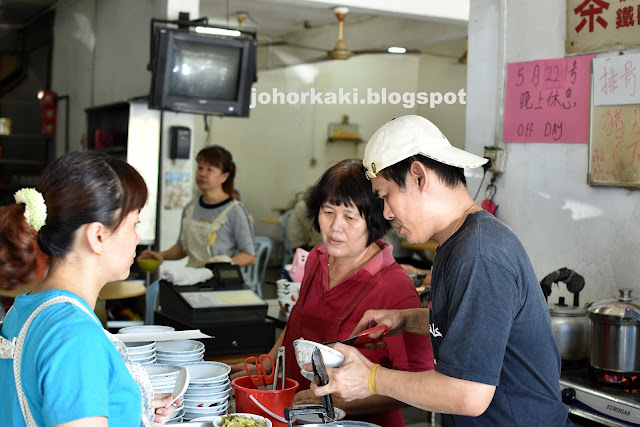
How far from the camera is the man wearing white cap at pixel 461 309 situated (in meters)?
1.59

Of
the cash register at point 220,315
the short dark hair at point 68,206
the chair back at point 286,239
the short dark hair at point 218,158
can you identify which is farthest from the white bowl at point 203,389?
the chair back at point 286,239

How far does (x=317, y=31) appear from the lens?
11359mm

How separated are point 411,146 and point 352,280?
693 mm

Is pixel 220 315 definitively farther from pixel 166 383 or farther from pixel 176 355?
pixel 166 383

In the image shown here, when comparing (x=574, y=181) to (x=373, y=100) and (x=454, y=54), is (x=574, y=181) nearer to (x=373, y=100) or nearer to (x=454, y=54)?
(x=454, y=54)

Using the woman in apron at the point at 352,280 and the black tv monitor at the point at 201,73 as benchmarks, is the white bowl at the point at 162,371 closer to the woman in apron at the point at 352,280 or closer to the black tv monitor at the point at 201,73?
the woman in apron at the point at 352,280

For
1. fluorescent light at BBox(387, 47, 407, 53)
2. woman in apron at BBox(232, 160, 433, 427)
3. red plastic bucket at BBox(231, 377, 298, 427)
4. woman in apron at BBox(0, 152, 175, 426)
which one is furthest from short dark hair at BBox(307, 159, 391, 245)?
fluorescent light at BBox(387, 47, 407, 53)

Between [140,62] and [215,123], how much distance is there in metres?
4.46

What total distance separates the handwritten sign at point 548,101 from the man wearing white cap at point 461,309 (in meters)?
1.77

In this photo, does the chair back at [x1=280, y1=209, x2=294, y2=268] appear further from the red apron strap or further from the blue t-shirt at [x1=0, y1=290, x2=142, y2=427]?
the blue t-shirt at [x1=0, y1=290, x2=142, y2=427]

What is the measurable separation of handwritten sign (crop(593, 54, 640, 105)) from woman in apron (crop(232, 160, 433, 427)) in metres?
A: 1.40

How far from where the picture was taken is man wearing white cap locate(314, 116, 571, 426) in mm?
1587

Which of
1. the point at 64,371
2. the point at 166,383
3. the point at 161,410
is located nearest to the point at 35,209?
the point at 64,371

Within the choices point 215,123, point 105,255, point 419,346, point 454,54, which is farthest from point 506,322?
point 215,123
